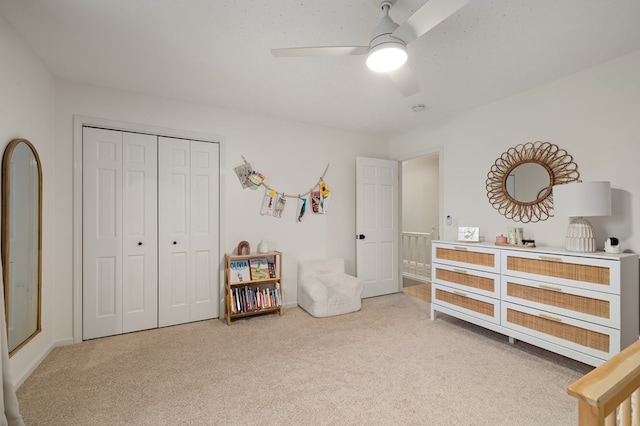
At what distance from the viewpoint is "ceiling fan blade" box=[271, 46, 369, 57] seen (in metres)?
1.71

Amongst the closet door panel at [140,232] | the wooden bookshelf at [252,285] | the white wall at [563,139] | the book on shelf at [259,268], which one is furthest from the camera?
the book on shelf at [259,268]

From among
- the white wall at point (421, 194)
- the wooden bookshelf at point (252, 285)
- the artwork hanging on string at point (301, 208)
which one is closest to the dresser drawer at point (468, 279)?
the artwork hanging on string at point (301, 208)

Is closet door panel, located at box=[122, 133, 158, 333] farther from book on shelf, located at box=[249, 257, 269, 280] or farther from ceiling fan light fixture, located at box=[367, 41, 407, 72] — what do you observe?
ceiling fan light fixture, located at box=[367, 41, 407, 72]

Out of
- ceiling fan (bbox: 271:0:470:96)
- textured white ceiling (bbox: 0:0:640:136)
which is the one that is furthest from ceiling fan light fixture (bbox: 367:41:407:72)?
textured white ceiling (bbox: 0:0:640:136)

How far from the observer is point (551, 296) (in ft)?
7.79

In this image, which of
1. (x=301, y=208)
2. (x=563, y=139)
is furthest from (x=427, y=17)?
(x=301, y=208)

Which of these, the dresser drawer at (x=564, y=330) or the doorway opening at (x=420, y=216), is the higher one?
the doorway opening at (x=420, y=216)

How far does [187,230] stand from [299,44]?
7.38 feet

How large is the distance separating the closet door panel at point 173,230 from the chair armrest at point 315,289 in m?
1.34

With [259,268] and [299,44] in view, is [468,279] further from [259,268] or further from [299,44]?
[299,44]

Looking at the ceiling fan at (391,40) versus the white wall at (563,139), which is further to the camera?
the white wall at (563,139)

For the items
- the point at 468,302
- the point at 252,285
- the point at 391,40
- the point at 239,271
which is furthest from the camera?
the point at 252,285

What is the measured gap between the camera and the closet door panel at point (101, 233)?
2838 mm

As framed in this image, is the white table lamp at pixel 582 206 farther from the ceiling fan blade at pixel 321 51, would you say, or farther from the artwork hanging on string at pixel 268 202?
the artwork hanging on string at pixel 268 202
